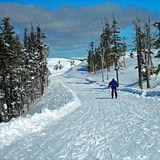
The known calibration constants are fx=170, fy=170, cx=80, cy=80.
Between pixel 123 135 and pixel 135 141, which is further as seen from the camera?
pixel 123 135

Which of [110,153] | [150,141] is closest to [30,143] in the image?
[110,153]

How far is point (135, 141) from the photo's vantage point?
5598 mm

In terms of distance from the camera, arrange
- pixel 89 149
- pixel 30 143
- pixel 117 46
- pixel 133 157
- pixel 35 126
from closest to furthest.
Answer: pixel 133 157 < pixel 89 149 < pixel 30 143 < pixel 35 126 < pixel 117 46

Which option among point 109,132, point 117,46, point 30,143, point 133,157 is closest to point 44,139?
point 30,143

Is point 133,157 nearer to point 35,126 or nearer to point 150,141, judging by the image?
point 150,141

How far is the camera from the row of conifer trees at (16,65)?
2085 centimetres

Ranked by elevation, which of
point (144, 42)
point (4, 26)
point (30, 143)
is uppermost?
point (4, 26)

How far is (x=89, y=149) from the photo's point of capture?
17.4 ft

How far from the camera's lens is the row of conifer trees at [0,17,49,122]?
821 inches

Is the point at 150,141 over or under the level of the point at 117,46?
under

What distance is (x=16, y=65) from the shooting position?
23688 millimetres

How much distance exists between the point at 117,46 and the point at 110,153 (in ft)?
95.9

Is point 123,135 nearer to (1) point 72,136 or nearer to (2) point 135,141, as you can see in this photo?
(2) point 135,141

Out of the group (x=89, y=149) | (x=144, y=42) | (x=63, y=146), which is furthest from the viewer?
(x=144, y=42)
